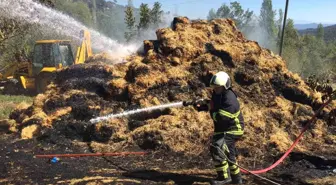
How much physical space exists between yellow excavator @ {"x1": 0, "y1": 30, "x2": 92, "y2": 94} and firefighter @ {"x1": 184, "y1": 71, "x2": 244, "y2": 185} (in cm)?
1074

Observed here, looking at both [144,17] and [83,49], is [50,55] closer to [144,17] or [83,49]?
[83,49]

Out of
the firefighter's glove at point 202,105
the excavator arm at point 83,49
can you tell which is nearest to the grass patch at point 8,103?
the excavator arm at point 83,49

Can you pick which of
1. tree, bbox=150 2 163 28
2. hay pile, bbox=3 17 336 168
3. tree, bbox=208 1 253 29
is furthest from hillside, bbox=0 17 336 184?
tree, bbox=208 1 253 29

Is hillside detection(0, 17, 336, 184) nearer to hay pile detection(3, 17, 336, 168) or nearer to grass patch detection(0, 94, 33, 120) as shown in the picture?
hay pile detection(3, 17, 336, 168)

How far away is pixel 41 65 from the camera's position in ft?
51.0

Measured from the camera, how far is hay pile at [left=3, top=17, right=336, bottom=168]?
24.5 feet

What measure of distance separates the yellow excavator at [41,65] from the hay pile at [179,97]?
6334 mm

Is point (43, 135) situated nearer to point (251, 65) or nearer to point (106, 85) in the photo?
point (106, 85)

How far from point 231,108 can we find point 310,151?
9.30 ft

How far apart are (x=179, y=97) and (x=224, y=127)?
9.29ft

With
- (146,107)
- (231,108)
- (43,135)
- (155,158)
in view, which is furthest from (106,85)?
(231,108)

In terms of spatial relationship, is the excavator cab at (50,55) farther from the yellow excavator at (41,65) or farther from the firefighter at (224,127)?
the firefighter at (224,127)

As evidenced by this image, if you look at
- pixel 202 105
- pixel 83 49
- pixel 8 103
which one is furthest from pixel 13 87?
pixel 202 105

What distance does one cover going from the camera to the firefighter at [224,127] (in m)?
5.35
